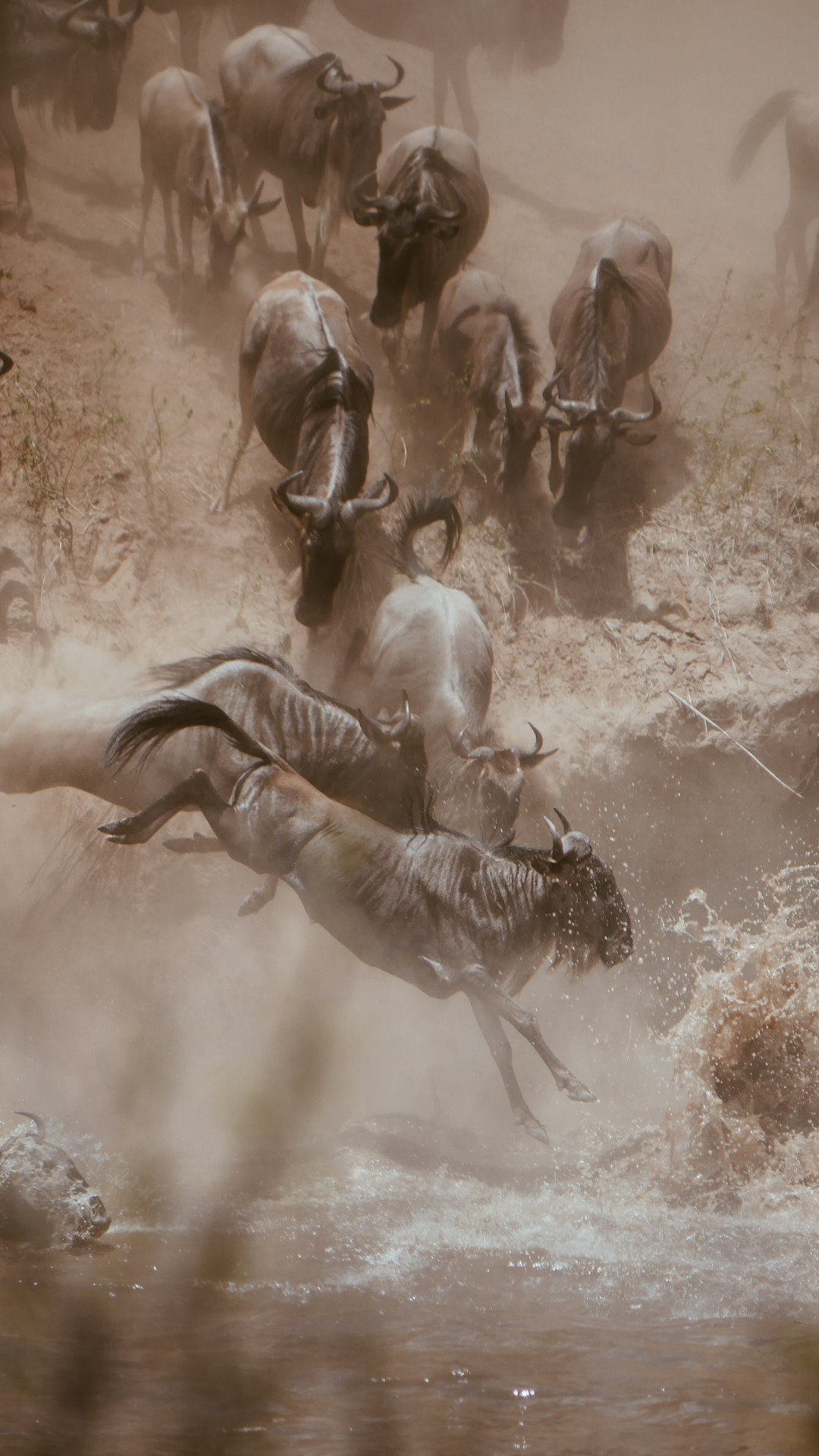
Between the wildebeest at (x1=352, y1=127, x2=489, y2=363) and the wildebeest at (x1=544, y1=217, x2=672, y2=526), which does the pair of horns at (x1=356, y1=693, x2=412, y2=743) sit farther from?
the wildebeest at (x1=352, y1=127, x2=489, y2=363)

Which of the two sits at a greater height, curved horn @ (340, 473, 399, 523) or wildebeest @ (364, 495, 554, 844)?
curved horn @ (340, 473, 399, 523)

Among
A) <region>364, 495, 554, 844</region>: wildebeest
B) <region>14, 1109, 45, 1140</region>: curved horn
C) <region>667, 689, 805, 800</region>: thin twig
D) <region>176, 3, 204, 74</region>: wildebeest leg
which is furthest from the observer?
<region>176, 3, 204, 74</region>: wildebeest leg

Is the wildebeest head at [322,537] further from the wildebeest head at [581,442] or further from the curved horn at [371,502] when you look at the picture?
the wildebeest head at [581,442]

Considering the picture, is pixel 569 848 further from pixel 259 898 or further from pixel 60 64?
pixel 60 64

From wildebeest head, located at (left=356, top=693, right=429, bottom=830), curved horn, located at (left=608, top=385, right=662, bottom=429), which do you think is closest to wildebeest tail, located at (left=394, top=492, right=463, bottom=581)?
curved horn, located at (left=608, top=385, right=662, bottom=429)

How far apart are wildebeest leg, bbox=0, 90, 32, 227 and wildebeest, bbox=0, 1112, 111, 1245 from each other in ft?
22.1

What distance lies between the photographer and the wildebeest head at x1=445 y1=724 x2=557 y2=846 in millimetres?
6035

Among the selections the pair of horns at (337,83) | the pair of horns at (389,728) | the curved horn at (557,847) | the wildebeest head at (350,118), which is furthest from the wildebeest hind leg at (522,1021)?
the pair of horns at (337,83)

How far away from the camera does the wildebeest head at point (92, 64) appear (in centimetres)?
876

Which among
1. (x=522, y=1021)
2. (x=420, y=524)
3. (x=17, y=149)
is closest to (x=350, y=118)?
(x=17, y=149)

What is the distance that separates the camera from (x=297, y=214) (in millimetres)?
8844

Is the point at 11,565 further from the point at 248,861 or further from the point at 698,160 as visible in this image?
the point at 698,160

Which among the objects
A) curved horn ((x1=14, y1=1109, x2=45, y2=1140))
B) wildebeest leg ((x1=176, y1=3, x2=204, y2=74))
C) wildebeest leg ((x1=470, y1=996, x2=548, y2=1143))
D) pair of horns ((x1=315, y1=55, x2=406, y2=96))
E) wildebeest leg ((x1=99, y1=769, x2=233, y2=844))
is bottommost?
curved horn ((x1=14, y1=1109, x2=45, y2=1140))

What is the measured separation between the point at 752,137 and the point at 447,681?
7616 mm
